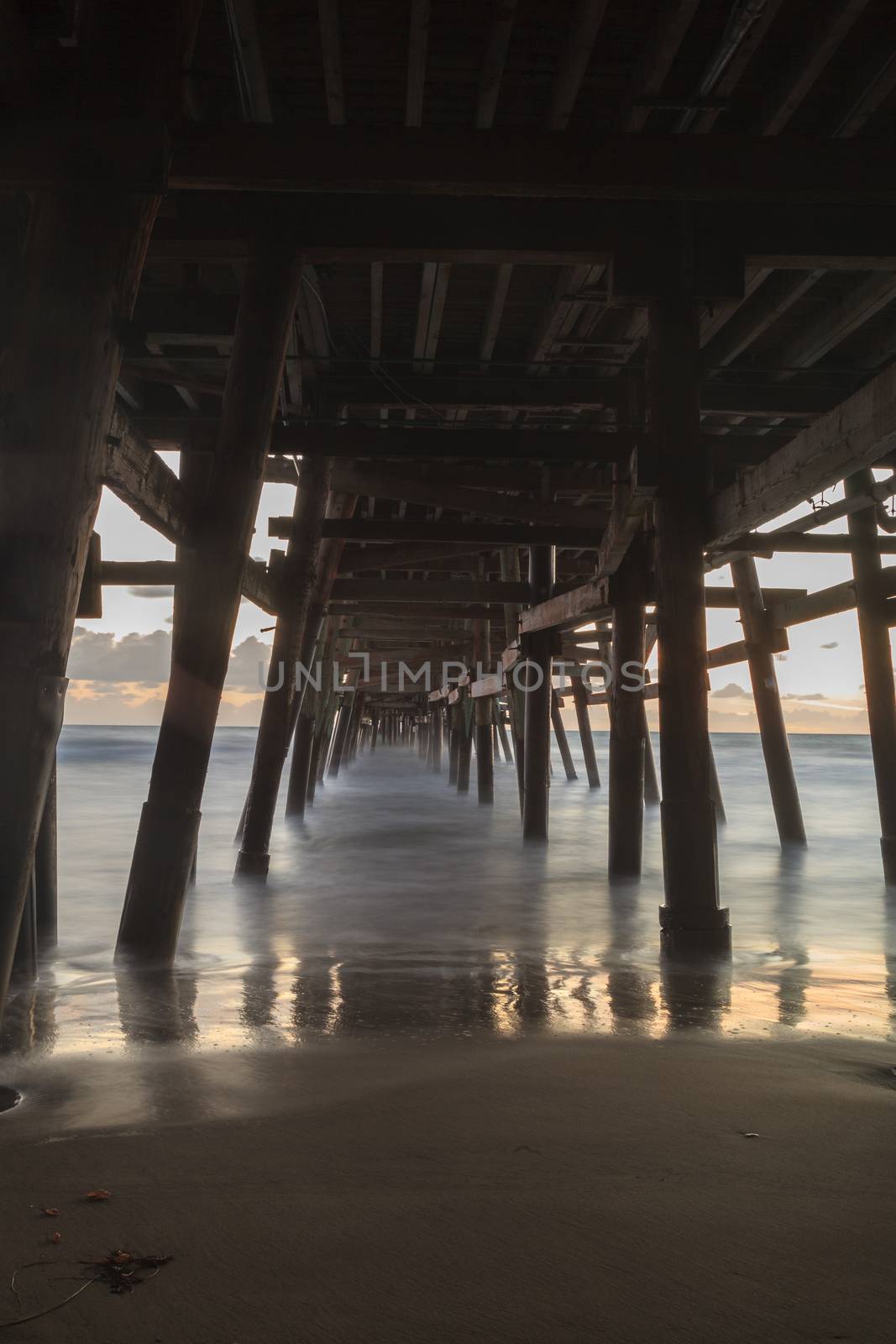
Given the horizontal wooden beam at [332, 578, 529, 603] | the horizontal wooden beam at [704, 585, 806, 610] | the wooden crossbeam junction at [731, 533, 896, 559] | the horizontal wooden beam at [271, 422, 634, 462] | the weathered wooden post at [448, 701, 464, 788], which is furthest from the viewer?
the weathered wooden post at [448, 701, 464, 788]

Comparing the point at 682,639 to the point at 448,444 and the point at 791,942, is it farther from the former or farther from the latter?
the point at 448,444

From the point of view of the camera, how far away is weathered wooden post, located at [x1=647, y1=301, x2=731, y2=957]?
4.09m

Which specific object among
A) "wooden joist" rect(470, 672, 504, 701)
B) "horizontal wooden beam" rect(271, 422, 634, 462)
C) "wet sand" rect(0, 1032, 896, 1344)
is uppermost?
"horizontal wooden beam" rect(271, 422, 634, 462)

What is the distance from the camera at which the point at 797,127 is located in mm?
4023

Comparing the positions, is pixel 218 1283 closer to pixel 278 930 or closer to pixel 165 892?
pixel 165 892

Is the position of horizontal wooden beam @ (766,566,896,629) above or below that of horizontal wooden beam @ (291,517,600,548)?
below

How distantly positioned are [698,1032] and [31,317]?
277cm

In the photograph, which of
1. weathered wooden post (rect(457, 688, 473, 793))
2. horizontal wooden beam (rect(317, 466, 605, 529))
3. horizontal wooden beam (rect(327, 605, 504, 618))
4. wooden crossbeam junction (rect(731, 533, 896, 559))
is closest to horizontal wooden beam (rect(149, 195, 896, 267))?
wooden crossbeam junction (rect(731, 533, 896, 559))

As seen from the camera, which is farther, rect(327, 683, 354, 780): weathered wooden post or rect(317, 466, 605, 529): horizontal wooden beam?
rect(327, 683, 354, 780): weathered wooden post

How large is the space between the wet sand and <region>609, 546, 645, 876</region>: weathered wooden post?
4553mm

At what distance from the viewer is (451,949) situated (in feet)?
15.5

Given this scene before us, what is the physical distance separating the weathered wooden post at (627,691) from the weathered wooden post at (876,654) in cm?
158

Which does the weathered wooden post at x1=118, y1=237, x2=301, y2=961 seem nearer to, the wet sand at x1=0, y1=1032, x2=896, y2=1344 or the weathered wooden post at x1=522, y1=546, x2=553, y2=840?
the wet sand at x1=0, y1=1032, x2=896, y2=1344

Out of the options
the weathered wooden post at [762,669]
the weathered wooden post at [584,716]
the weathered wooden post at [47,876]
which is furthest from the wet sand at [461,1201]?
the weathered wooden post at [584,716]
